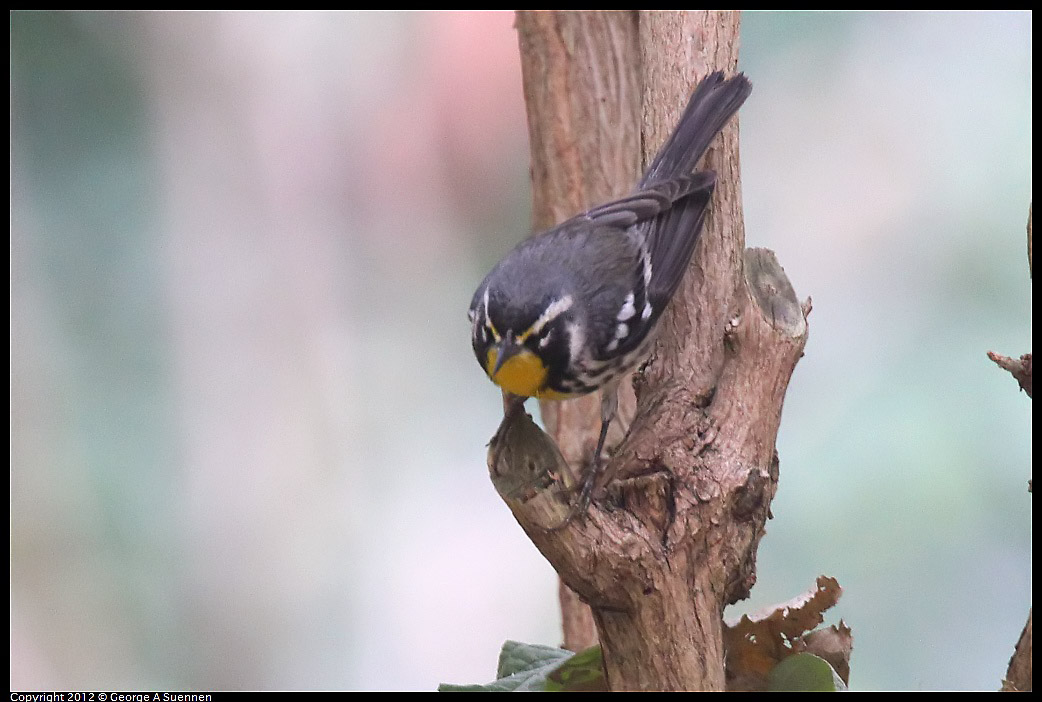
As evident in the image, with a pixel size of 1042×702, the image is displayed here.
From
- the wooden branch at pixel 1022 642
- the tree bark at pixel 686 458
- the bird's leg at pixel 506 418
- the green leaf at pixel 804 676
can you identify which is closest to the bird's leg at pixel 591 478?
the tree bark at pixel 686 458

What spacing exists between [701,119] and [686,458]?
841mm

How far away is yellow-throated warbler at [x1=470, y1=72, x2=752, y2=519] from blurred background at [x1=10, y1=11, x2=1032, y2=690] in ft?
4.40

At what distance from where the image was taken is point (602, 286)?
2148mm

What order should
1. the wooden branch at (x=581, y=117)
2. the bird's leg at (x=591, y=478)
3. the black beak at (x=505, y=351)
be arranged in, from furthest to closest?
the wooden branch at (x=581, y=117) < the black beak at (x=505, y=351) < the bird's leg at (x=591, y=478)

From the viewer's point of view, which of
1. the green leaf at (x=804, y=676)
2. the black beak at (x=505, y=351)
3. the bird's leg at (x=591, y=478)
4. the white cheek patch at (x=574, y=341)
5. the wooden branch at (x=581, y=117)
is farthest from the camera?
the wooden branch at (x=581, y=117)

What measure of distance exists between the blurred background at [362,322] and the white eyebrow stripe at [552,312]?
160cm

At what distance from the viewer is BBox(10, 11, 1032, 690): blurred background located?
3201 millimetres

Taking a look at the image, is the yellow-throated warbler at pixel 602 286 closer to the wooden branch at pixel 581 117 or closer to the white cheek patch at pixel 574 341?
the white cheek patch at pixel 574 341

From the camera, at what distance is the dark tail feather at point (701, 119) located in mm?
→ 2080

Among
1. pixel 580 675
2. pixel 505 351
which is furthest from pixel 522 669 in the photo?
pixel 505 351

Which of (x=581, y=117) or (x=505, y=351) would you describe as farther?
(x=581, y=117)

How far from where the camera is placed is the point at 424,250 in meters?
3.98

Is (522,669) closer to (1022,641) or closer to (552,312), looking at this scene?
(552,312)

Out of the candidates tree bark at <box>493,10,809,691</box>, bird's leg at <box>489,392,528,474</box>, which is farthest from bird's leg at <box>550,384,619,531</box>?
bird's leg at <box>489,392,528,474</box>
